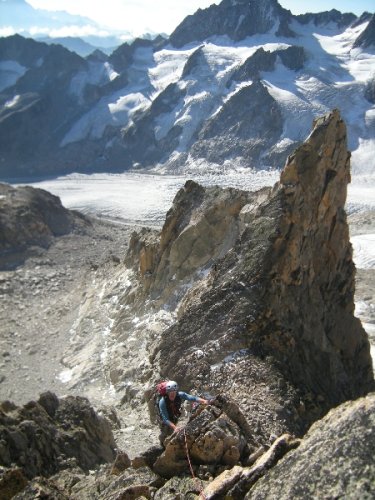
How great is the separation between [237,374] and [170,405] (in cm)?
363

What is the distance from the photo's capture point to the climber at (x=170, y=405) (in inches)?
416

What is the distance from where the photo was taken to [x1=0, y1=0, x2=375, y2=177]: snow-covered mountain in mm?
119562

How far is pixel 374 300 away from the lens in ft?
135

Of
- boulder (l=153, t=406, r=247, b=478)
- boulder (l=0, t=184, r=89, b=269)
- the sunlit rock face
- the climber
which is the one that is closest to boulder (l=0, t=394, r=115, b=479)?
the sunlit rock face

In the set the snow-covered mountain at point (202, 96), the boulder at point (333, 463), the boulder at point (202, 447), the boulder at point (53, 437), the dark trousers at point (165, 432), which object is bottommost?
the boulder at point (53, 437)

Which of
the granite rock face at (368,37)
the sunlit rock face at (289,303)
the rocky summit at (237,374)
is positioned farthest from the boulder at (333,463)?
the granite rock face at (368,37)

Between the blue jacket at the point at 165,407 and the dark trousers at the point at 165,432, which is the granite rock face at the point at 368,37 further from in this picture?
the dark trousers at the point at 165,432

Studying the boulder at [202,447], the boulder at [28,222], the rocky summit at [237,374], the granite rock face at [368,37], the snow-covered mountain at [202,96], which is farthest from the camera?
the granite rock face at [368,37]

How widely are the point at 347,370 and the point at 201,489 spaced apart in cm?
1211

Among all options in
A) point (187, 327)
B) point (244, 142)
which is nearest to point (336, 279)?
point (187, 327)

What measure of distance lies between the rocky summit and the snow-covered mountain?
281ft

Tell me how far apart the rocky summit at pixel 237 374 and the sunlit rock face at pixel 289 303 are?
0.17 feet

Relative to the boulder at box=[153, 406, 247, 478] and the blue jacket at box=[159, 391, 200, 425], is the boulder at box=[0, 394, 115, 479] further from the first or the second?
the boulder at box=[153, 406, 247, 478]

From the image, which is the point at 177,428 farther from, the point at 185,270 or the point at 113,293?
the point at 113,293
